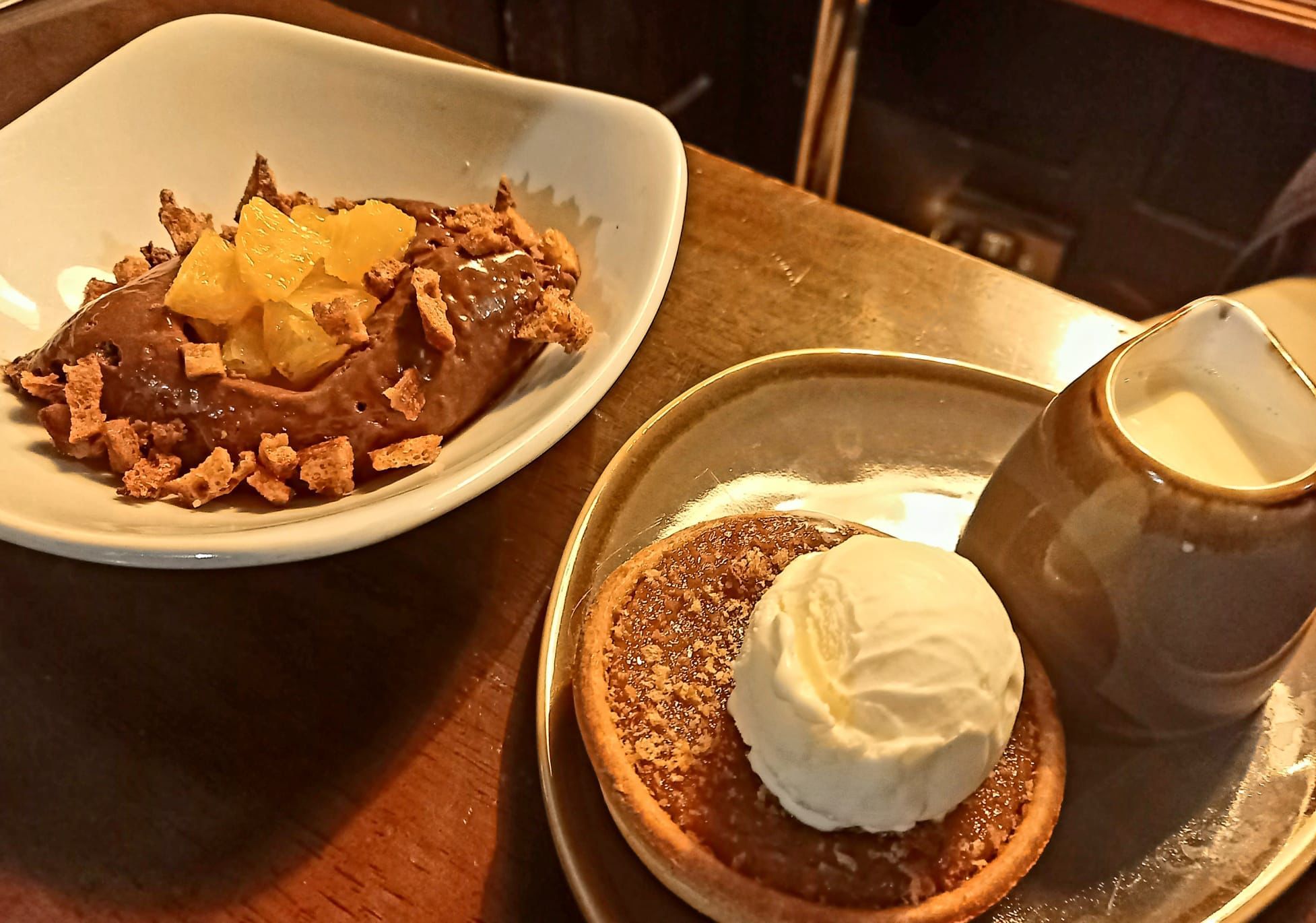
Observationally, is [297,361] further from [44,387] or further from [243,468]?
[44,387]

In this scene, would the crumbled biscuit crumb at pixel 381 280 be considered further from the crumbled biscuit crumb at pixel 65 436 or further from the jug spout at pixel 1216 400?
the jug spout at pixel 1216 400

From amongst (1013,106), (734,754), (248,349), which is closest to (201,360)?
(248,349)

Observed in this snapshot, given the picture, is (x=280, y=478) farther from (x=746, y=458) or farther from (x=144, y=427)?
(x=746, y=458)

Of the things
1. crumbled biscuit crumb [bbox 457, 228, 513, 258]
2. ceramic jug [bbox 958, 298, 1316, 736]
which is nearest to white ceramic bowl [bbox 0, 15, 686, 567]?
crumbled biscuit crumb [bbox 457, 228, 513, 258]

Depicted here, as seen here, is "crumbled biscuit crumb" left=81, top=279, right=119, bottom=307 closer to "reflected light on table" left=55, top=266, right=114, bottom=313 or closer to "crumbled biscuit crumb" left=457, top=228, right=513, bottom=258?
"reflected light on table" left=55, top=266, right=114, bottom=313

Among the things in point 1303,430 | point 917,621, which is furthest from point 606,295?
point 1303,430

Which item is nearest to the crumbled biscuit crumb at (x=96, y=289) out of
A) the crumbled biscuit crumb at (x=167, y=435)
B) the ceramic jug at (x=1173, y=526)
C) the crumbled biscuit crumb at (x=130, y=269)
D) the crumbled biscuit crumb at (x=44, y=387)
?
the crumbled biscuit crumb at (x=130, y=269)
